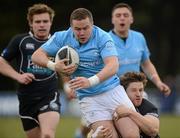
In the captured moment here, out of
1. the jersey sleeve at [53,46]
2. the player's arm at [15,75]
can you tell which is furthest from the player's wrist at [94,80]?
the player's arm at [15,75]

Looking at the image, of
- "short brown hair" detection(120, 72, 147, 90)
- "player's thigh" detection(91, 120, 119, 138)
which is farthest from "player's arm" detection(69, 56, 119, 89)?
"player's thigh" detection(91, 120, 119, 138)

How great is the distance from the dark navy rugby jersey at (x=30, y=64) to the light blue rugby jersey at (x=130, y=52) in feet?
4.57

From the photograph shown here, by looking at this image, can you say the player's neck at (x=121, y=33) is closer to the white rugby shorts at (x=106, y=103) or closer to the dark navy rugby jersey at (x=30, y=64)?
the dark navy rugby jersey at (x=30, y=64)

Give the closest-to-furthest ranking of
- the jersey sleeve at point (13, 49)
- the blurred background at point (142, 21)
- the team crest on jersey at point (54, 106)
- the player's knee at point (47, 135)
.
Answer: the player's knee at point (47, 135) < the team crest on jersey at point (54, 106) < the jersey sleeve at point (13, 49) < the blurred background at point (142, 21)

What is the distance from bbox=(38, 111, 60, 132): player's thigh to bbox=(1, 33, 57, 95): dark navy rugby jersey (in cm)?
41

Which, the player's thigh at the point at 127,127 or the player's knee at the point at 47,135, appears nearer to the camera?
the player's thigh at the point at 127,127

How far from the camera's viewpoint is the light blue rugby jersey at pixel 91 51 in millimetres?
9711

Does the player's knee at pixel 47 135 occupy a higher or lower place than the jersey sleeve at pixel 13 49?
lower

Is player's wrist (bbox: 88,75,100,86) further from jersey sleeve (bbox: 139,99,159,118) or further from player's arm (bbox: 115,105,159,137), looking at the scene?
jersey sleeve (bbox: 139,99,159,118)

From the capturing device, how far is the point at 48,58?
10.0m

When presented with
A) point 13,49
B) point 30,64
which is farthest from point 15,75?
point 13,49

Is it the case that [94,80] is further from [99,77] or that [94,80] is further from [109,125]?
[109,125]

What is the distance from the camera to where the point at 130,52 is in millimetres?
12375

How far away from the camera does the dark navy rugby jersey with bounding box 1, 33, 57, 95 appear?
11.2m
